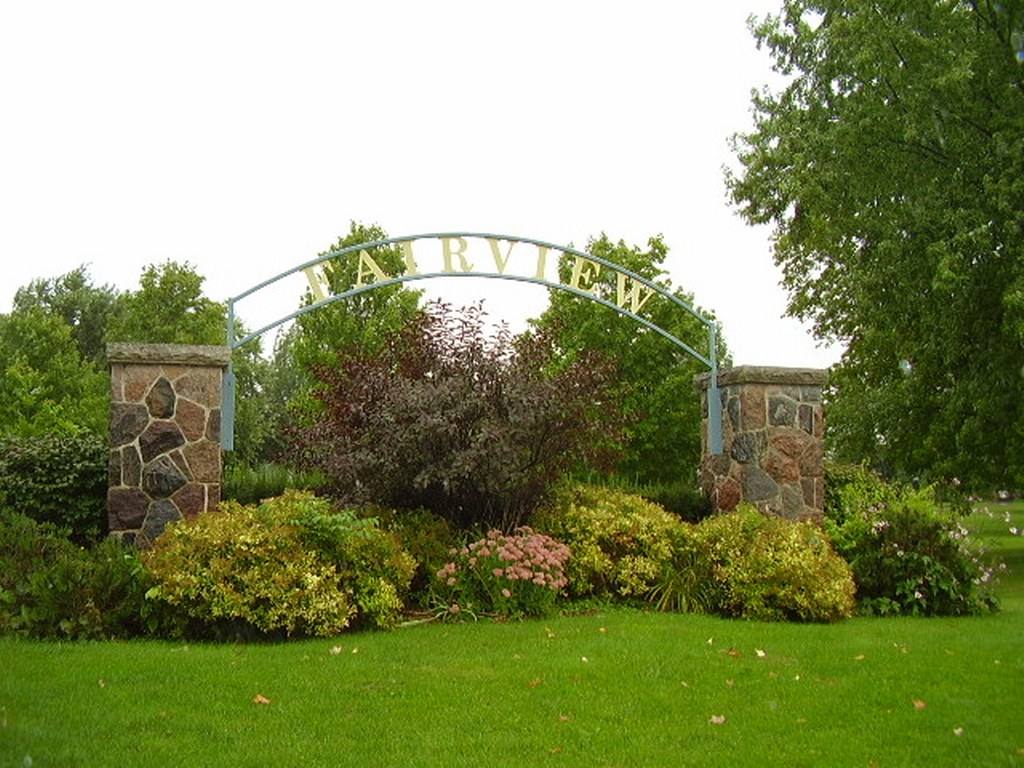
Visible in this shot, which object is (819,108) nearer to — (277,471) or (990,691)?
(277,471)

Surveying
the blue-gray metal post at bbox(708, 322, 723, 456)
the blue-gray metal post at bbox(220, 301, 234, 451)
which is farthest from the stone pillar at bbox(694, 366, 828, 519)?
the blue-gray metal post at bbox(220, 301, 234, 451)

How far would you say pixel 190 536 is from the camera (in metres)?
7.33

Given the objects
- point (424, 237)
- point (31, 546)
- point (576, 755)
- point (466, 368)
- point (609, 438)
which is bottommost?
point (576, 755)

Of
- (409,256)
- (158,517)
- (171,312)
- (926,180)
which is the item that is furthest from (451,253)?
(171,312)

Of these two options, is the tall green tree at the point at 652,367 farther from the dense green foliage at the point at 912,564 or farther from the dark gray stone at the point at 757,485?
the dense green foliage at the point at 912,564

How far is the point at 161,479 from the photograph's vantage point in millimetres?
8711

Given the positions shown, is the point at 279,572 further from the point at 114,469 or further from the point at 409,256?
the point at 409,256

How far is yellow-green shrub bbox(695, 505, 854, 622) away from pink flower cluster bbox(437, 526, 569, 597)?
4.35 feet

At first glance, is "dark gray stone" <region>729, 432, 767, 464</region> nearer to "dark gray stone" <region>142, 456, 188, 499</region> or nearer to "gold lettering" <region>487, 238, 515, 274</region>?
"gold lettering" <region>487, 238, 515, 274</region>

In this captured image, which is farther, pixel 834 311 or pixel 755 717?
pixel 834 311

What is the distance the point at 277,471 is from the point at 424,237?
2.80m

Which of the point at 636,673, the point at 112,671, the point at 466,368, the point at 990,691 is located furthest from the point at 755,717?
the point at 466,368

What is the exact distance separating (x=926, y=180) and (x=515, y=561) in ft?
30.3

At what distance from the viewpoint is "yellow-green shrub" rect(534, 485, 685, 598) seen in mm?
8641
